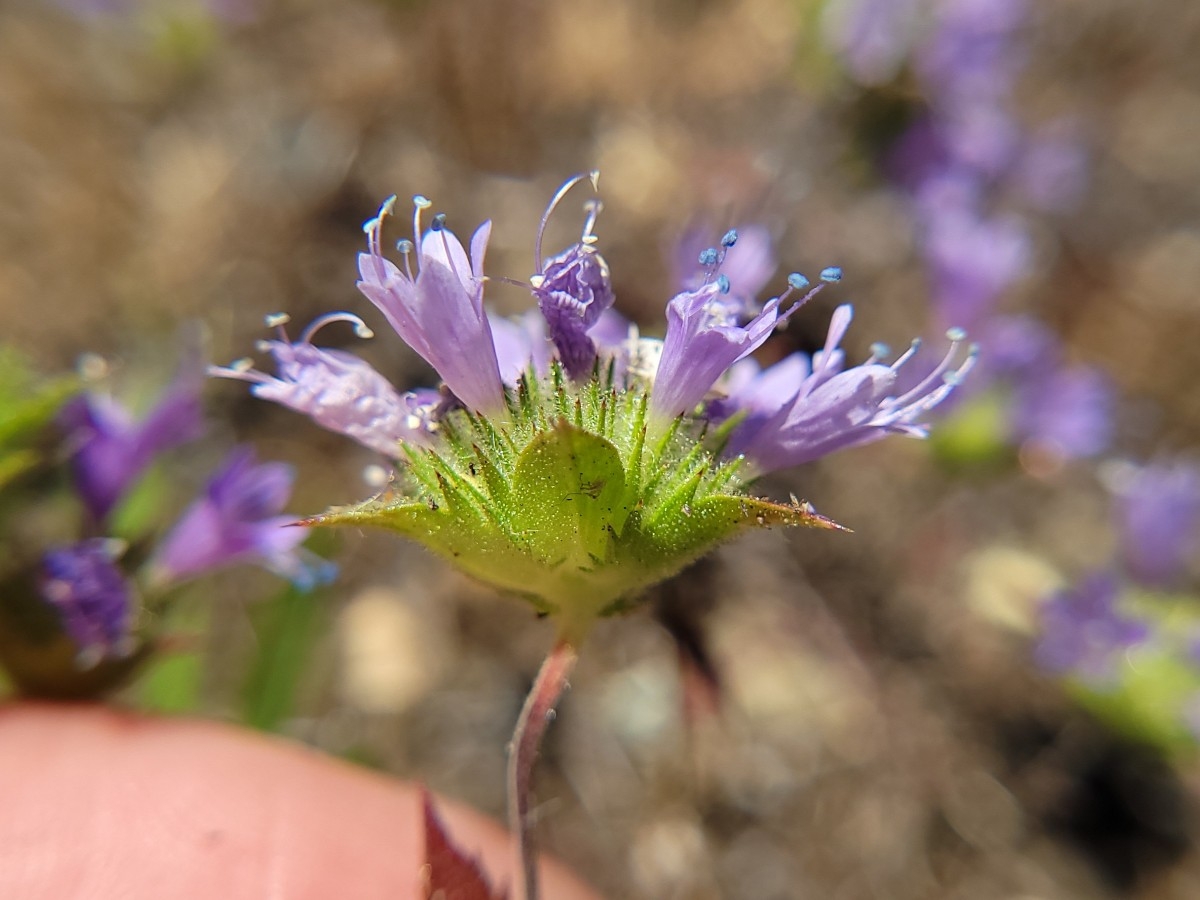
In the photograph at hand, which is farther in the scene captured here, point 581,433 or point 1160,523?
point 1160,523

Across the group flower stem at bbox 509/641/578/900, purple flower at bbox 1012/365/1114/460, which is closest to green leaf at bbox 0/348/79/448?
flower stem at bbox 509/641/578/900

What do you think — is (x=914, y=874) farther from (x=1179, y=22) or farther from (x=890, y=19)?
(x=1179, y=22)

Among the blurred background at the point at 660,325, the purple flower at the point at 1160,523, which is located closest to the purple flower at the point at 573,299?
the blurred background at the point at 660,325

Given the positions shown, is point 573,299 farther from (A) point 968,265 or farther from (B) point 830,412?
(A) point 968,265

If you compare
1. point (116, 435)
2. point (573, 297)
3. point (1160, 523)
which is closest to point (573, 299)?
point (573, 297)

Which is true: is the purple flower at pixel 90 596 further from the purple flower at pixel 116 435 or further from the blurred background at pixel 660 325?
the blurred background at pixel 660 325
